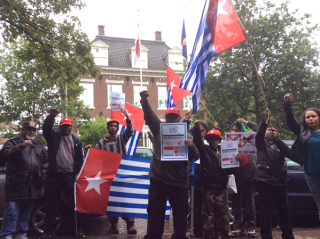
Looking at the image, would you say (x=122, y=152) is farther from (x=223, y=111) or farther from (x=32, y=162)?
(x=223, y=111)

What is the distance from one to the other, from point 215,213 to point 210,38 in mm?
2595

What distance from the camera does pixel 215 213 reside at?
16.4ft

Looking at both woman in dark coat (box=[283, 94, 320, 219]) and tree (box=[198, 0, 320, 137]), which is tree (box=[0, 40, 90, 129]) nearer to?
tree (box=[198, 0, 320, 137])

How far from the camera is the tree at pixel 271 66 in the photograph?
1502 centimetres

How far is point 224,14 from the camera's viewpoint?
5.01m

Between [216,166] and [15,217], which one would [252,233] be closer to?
[216,166]

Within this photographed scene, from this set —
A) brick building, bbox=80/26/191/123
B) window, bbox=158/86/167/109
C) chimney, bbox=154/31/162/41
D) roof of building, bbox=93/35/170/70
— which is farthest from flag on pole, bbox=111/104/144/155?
chimney, bbox=154/31/162/41

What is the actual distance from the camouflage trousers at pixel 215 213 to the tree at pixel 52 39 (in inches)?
249

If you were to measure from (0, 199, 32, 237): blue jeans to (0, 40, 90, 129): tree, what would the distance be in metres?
13.6

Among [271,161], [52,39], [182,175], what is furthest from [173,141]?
[52,39]

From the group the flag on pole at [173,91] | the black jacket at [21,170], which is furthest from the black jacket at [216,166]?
the black jacket at [21,170]

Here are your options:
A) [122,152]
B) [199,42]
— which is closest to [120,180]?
[122,152]

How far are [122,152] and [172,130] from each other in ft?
6.30

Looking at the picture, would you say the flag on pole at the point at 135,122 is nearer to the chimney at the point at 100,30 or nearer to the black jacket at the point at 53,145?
the black jacket at the point at 53,145
